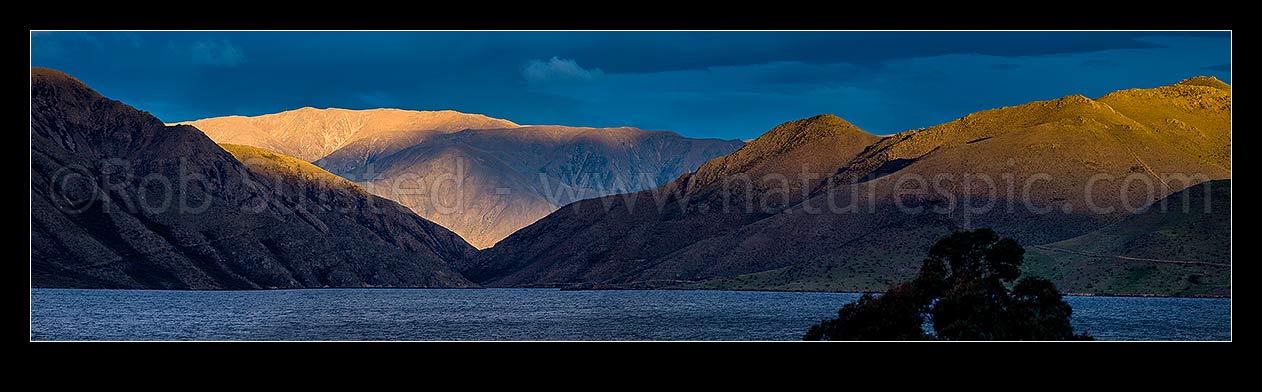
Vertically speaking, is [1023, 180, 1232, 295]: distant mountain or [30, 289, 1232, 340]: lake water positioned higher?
[1023, 180, 1232, 295]: distant mountain

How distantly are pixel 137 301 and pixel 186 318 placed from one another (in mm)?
43774

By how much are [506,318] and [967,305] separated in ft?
262

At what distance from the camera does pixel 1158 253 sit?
175 m

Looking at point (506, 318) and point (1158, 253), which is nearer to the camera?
point (506, 318)

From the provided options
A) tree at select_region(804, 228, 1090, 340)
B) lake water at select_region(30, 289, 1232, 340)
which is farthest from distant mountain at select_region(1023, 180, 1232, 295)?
tree at select_region(804, 228, 1090, 340)

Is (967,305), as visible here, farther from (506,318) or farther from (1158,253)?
(1158,253)

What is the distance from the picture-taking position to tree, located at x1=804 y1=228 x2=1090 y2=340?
56.3 metres

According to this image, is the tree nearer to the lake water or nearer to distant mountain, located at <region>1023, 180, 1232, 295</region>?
the lake water

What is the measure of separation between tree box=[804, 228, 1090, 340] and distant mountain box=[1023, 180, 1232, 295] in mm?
115442

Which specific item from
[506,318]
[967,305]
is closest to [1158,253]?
[506,318]
